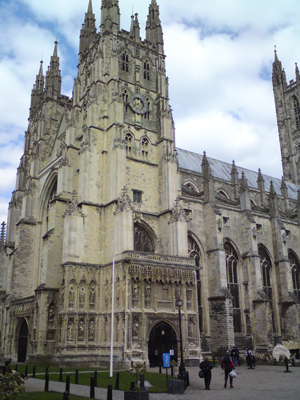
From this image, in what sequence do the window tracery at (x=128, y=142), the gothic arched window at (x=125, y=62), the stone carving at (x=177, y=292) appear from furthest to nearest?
the gothic arched window at (x=125, y=62), the window tracery at (x=128, y=142), the stone carving at (x=177, y=292)

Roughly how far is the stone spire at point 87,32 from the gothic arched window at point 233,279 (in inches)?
980

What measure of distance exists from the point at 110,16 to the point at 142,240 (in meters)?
22.0

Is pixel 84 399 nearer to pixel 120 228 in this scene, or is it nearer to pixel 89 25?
pixel 120 228

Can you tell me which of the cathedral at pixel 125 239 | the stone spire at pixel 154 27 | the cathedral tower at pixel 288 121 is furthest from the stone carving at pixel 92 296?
the cathedral tower at pixel 288 121

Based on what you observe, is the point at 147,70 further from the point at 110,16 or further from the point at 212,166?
the point at 212,166

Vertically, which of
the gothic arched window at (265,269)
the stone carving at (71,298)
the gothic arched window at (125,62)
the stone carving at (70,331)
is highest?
the gothic arched window at (125,62)

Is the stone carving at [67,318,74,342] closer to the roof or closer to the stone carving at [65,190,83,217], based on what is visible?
the stone carving at [65,190,83,217]

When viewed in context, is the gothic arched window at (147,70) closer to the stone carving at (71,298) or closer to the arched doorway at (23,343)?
the stone carving at (71,298)

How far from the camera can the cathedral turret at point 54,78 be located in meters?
45.8

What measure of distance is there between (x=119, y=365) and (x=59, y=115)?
29.6 meters

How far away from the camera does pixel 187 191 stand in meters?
41.6

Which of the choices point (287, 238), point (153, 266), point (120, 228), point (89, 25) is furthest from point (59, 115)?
point (287, 238)

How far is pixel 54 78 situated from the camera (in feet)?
153

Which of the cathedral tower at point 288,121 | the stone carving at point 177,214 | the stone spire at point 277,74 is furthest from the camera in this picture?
the stone spire at point 277,74
